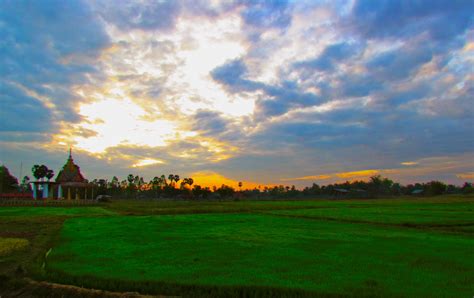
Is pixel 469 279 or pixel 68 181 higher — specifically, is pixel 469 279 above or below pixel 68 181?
below

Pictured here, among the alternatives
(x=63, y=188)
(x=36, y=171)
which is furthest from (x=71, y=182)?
(x=36, y=171)

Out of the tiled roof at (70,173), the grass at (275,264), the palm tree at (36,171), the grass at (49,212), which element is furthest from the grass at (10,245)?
the palm tree at (36,171)

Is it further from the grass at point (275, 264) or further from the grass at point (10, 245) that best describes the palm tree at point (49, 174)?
the grass at point (275, 264)

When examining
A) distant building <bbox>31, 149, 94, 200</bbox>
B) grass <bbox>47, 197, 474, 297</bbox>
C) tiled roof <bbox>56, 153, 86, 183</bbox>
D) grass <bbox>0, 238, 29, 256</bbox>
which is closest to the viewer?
grass <bbox>47, 197, 474, 297</bbox>

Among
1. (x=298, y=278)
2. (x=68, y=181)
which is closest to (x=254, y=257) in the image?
(x=298, y=278)

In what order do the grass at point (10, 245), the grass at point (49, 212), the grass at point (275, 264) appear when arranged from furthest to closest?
the grass at point (49, 212), the grass at point (10, 245), the grass at point (275, 264)

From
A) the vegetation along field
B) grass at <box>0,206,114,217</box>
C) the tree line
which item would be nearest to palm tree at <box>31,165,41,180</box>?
the tree line

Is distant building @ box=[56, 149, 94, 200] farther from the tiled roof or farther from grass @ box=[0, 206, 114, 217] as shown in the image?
grass @ box=[0, 206, 114, 217]

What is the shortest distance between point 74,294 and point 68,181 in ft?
252

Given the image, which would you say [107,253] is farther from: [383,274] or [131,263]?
[383,274]

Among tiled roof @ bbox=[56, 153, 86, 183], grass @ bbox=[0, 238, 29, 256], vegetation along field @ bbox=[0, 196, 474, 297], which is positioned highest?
tiled roof @ bbox=[56, 153, 86, 183]

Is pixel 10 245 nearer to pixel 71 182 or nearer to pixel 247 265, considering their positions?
pixel 247 265

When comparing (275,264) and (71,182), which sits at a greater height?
(71,182)

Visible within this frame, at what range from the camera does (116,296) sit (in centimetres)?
892
